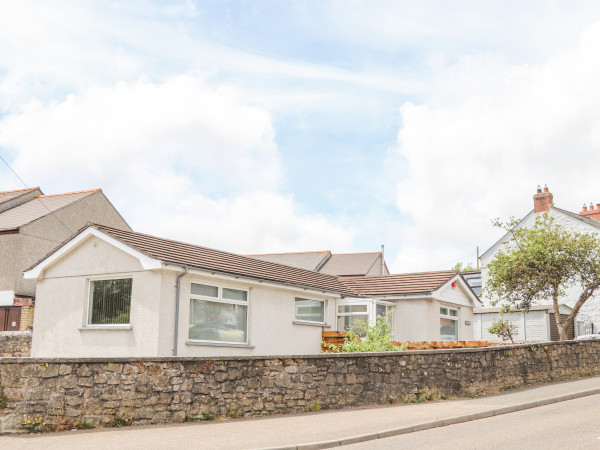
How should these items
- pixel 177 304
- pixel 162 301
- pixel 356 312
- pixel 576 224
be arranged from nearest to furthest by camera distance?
pixel 162 301 < pixel 177 304 < pixel 356 312 < pixel 576 224

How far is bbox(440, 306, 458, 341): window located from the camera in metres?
23.2

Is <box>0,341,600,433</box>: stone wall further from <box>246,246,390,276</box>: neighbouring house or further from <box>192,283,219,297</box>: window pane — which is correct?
<box>246,246,390,276</box>: neighbouring house

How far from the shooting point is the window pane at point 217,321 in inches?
633

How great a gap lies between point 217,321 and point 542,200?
3062cm

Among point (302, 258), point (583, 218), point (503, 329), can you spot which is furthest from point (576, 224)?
point (302, 258)

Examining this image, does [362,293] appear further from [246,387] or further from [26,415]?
[26,415]

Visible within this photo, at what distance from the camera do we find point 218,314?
16672 millimetres

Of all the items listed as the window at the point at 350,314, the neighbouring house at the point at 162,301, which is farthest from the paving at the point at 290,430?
the window at the point at 350,314

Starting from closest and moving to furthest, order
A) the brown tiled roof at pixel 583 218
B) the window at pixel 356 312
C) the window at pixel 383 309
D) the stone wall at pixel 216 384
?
the stone wall at pixel 216 384 < the window at pixel 356 312 < the window at pixel 383 309 < the brown tiled roof at pixel 583 218

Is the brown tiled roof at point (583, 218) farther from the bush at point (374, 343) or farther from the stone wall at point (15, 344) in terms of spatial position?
the stone wall at point (15, 344)

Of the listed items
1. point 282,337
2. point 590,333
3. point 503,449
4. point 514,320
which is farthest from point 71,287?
point 590,333

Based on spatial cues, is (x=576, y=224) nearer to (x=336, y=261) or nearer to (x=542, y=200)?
(x=542, y=200)

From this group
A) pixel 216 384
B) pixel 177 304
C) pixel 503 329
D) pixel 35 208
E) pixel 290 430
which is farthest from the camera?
pixel 35 208

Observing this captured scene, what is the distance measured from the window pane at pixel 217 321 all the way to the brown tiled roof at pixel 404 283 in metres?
7.14
